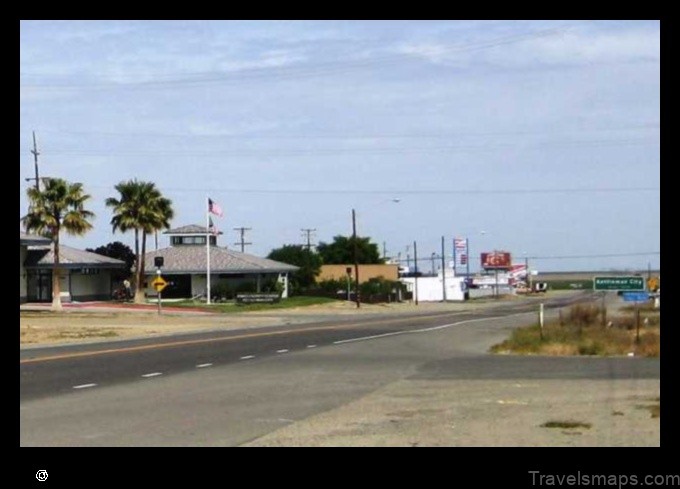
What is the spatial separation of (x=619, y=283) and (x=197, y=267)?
5396 cm

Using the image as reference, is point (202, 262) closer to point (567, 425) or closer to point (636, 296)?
point (636, 296)

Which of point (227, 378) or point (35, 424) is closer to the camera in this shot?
point (35, 424)

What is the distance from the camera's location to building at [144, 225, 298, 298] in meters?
79.4

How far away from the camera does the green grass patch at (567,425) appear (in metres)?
13.2

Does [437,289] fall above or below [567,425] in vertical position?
above

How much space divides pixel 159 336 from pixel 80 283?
126 feet

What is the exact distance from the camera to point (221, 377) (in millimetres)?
20844

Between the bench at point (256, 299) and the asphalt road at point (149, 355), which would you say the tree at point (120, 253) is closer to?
the bench at point (256, 299)

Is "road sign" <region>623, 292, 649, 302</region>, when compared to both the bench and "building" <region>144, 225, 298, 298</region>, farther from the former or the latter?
"building" <region>144, 225, 298, 298</region>

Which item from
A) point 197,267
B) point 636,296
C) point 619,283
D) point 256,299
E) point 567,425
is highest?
point 197,267

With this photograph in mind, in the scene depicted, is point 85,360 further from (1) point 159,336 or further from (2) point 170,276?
(2) point 170,276

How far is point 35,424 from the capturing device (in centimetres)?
1416

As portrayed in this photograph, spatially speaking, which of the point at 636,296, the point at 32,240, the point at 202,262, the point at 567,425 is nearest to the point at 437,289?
the point at 202,262
